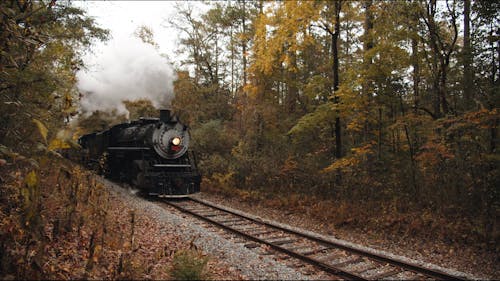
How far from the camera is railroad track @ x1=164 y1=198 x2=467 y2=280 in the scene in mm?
5340

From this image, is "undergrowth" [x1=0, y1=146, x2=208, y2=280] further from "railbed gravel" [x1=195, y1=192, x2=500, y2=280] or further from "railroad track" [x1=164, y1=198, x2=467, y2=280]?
"railbed gravel" [x1=195, y1=192, x2=500, y2=280]

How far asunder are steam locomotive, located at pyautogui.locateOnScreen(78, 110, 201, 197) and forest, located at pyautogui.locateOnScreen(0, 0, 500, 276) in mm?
1927

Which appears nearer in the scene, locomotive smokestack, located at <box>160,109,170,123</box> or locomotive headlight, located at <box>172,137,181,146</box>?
locomotive headlight, located at <box>172,137,181,146</box>

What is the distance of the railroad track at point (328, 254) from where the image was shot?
5340mm

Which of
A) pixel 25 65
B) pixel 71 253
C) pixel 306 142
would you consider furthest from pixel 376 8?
pixel 71 253

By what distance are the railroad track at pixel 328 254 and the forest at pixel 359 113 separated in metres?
2.19

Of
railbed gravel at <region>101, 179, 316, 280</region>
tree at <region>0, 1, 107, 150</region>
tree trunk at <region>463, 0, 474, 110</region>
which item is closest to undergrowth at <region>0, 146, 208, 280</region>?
railbed gravel at <region>101, 179, 316, 280</region>

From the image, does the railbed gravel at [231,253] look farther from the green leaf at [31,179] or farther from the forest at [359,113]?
the forest at [359,113]

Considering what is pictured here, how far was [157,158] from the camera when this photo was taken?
1273 cm

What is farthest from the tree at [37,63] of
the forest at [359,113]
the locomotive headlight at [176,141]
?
the locomotive headlight at [176,141]

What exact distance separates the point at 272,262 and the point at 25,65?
21.9 feet

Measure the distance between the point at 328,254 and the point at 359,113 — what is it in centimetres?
517

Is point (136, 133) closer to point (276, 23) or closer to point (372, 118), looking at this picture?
point (276, 23)

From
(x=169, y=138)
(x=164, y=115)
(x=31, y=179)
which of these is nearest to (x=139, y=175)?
(x=169, y=138)
